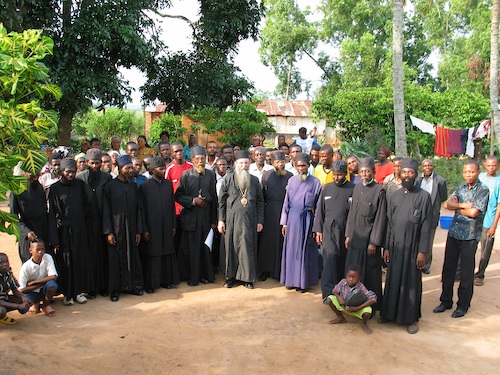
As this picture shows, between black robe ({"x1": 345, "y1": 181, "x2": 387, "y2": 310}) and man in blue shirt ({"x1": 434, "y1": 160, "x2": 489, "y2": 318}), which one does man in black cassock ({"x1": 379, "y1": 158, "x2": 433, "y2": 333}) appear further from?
man in blue shirt ({"x1": 434, "y1": 160, "x2": 489, "y2": 318})

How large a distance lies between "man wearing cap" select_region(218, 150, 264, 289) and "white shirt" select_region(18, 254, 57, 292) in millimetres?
2202

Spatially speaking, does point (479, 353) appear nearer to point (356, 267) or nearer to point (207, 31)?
point (356, 267)

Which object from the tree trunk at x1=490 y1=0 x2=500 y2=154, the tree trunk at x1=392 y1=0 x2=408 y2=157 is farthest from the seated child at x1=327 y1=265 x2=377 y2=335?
the tree trunk at x1=490 y1=0 x2=500 y2=154

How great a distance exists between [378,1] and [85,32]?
2550 cm

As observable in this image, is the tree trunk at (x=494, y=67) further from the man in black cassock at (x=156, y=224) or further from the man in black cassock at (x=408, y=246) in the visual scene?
the man in black cassock at (x=156, y=224)

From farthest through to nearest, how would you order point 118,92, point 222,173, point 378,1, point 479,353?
point 378,1, point 118,92, point 222,173, point 479,353

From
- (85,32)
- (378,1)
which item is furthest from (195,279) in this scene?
(378,1)

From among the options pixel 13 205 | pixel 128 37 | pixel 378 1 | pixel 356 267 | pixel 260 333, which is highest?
pixel 378 1

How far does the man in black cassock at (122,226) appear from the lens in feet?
19.6

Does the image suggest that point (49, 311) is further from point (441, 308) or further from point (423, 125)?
point (423, 125)

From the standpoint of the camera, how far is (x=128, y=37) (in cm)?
895

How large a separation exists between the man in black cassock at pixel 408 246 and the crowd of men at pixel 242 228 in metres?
0.01

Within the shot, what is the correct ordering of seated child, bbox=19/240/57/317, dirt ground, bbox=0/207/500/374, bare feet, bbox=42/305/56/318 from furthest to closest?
1. bare feet, bbox=42/305/56/318
2. seated child, bbox=19/240/57/317
3. dirt ground, bbox=0/207/500/374

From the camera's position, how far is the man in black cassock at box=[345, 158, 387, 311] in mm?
5352
